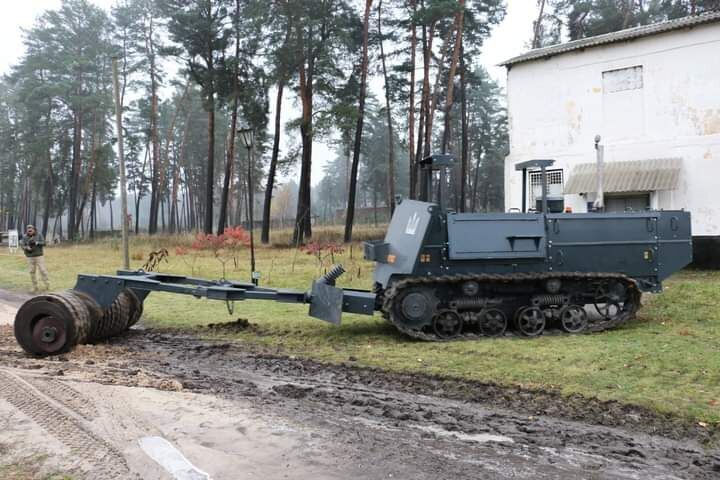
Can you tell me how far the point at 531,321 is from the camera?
342 inches

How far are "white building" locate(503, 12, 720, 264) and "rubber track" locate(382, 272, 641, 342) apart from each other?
31.2 feet

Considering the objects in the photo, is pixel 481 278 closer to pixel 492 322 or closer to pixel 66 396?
pixel 492 322

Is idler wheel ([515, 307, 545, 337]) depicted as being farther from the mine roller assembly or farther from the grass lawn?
the mine roller assembly

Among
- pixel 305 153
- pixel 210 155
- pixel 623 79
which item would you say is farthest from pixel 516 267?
pixel 210 155

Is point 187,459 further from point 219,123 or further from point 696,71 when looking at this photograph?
point 219,123

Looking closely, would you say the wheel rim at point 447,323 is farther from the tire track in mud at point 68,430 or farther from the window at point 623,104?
the window at point 623,104

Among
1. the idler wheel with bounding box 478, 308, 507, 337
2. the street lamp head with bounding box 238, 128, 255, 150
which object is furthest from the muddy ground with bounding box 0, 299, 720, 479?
the street lamp head with bounding box 238, 128, 255, 150

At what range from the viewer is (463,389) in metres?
6.11

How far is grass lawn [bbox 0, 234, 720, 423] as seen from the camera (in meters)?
5.99

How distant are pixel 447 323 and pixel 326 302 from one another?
1746mm

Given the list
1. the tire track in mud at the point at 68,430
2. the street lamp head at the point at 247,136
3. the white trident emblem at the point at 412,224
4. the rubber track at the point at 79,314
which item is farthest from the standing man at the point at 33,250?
the white trident emblem at the point at 412,224

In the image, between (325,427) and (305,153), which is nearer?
(325,427)

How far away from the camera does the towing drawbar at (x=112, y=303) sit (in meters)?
7.66

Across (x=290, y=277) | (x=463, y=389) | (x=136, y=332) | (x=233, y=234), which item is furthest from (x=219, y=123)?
(x=463, y=389)
